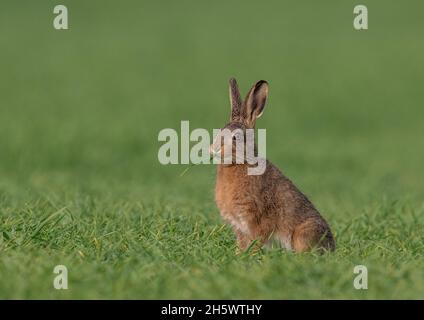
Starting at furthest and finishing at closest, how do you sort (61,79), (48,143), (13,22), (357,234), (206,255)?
(13,22), (61,79), (48,143), (357,234), (206,255)

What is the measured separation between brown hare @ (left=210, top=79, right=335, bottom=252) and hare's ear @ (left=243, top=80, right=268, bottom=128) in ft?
0.05

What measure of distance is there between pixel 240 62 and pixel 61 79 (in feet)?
19.0

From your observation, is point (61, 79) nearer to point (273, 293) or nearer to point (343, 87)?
point (343, 87)

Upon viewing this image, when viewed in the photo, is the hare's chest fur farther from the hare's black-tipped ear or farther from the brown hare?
the hare's black-tipped ear

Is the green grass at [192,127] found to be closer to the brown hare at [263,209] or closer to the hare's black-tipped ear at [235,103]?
the brown hare at [263,209]

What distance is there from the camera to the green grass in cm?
587

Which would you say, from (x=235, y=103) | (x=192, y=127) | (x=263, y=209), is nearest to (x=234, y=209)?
(x=263, y=209)

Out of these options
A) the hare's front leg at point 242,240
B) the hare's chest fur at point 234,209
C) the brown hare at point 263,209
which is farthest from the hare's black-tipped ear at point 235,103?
the hare's front leg at point 242,240

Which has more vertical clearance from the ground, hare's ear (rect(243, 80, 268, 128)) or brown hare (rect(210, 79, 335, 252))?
hare's ear (rect(243, 80, 268, 128))

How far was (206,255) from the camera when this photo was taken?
6.48 meters

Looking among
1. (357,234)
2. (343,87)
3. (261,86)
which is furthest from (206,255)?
(343,87)

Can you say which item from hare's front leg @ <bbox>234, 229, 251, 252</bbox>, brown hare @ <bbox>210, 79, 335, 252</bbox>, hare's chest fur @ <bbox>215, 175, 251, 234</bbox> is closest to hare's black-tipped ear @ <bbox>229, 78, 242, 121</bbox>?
brown hare @ <bbox>210, 79, 335, 252</bbox>

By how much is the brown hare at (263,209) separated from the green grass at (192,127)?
24 cm

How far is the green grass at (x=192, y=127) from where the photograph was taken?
587 centimetres
